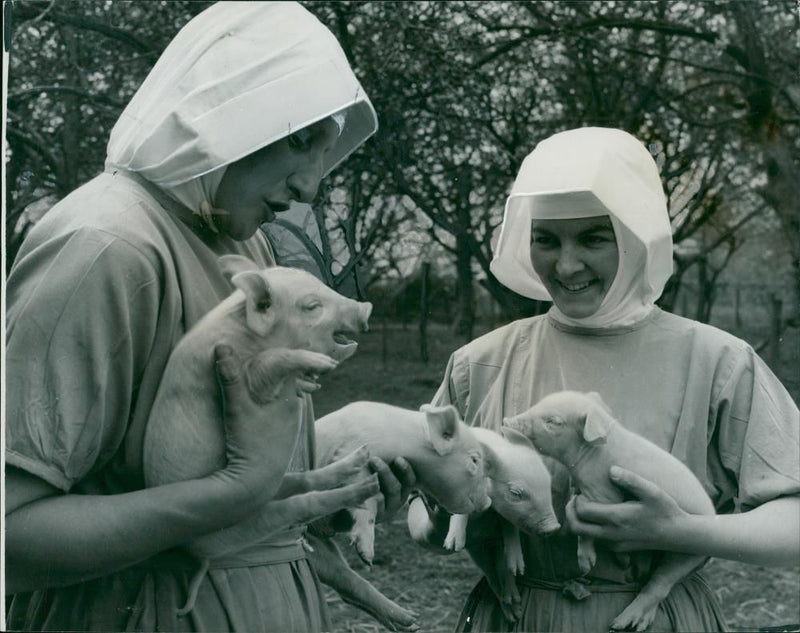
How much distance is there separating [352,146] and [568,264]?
0.51m

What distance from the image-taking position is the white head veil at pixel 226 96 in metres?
1.76

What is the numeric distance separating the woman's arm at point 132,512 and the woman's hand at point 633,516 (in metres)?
0.65

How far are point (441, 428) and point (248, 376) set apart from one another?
0.41 meters

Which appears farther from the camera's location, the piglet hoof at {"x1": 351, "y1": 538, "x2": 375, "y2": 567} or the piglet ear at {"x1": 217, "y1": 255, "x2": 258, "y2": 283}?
the piglet hoof at {"x1": 351, "y1": 538, "x2": 375, "y2": 567}

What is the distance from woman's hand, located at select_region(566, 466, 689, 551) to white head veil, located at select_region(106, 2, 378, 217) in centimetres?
94

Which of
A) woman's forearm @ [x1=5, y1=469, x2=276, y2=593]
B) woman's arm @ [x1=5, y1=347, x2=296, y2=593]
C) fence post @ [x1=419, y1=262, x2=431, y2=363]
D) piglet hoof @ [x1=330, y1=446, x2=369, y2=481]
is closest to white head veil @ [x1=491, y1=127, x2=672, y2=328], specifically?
fence post @ [x1=419, y1=262, x2=431, y2=363]

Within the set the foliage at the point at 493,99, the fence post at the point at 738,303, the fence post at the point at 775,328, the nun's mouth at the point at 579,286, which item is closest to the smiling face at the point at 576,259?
the nun's mouth at the point at 579,286

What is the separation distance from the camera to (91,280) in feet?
5.50

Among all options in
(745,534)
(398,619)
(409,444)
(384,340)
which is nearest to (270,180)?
(384,340)

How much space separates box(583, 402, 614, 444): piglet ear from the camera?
1964 mm

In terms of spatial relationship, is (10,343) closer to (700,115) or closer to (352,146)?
(352,146)

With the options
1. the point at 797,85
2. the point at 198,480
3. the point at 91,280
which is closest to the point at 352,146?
the point at 91,280

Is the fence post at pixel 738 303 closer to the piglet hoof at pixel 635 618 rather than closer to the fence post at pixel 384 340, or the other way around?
the piglet hoof at pixel 635 618

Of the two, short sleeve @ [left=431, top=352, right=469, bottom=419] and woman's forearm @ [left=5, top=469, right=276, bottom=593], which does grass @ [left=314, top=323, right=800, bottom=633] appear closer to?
short sleeve @ [left=431, top=352, right=469, bottom=419]
